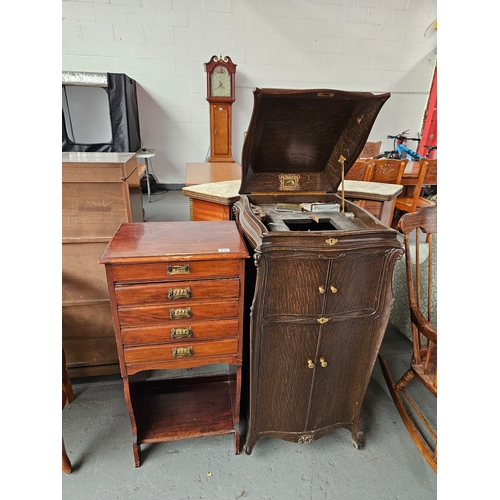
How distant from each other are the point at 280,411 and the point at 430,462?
2.34 feet

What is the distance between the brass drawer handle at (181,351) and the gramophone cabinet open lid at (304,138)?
0.75 meters

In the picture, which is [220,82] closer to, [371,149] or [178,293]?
[371,149]

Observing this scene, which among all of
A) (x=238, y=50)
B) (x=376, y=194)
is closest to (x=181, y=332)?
(x=376, y=194)

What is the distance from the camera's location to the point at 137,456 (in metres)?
1.40

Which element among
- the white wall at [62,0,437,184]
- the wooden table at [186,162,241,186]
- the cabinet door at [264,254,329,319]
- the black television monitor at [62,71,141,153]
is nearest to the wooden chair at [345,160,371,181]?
the wooden table at [186,162,241,186]

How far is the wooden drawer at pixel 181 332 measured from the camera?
3.98ft

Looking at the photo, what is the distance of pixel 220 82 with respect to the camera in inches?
188

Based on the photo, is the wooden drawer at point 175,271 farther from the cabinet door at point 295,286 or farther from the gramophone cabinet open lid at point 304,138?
the gramophone cabinet open lid at point 304,138

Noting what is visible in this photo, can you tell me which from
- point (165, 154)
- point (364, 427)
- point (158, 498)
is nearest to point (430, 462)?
point (364, 427)

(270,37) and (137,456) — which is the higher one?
(270,37)

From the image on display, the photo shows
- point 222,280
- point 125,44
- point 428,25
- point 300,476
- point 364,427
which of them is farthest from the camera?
point 428,25

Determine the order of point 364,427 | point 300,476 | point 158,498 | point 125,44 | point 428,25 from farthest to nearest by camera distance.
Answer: point 428,25
point 125,44
point 364,427
point 300,476
point 158,498

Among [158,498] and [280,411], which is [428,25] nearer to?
[280,411]

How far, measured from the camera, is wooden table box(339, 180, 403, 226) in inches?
79.5
